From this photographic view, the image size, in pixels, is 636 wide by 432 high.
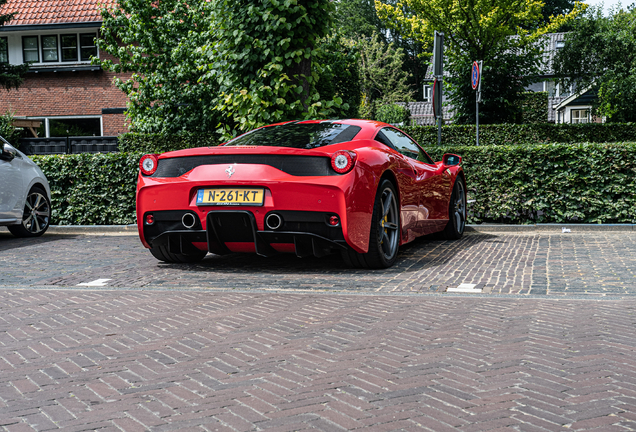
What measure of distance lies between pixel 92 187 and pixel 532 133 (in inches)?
591

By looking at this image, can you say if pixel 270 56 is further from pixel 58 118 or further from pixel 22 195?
pixel 58 118

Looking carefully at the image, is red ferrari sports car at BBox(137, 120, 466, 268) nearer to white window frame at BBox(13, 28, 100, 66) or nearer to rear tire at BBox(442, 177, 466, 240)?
rear tire at BBox(442, 177, 466, 240)

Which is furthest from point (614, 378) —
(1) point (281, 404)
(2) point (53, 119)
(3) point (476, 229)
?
(2) point (53, 119)

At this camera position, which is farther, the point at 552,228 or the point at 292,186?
the point at 552,228

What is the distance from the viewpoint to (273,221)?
19.0ft

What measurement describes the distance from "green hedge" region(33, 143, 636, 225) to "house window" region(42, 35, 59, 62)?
18123 mm

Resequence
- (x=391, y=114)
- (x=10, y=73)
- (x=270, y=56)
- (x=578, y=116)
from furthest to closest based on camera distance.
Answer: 1. (x=391, y=114)
2. (x=578, y=116)
3. (x=10, y=73)
4. (x=270, y=56)

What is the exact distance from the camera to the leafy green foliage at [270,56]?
1014 centimetres

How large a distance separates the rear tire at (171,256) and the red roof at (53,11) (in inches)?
840

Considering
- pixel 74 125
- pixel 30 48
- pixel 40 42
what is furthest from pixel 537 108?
pixel 30 48

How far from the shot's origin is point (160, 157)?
6.21 meters

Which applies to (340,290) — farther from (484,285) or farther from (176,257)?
(176,257)

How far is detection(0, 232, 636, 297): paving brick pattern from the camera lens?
18.5ft

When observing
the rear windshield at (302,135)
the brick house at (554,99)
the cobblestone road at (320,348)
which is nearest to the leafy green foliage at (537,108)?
the brick house at (554,99)
